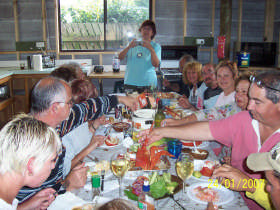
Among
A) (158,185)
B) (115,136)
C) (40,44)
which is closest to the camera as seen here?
(158,185)

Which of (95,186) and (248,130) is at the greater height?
(248,130)

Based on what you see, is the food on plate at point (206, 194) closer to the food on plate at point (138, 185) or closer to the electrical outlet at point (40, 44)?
the food on plate at point (138, 185)

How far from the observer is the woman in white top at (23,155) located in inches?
35.9

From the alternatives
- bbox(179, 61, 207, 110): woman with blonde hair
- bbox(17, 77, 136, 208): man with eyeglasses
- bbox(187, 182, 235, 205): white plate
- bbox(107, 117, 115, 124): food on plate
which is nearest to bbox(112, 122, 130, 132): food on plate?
bbox(107, 117, 115, 124): food on plate

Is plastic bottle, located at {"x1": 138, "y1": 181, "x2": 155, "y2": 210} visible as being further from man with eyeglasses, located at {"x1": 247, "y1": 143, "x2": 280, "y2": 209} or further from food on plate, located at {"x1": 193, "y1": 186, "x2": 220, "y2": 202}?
man with eyeglasses, located at {"x1": 247, "y1": 143, "x2": 280, "y2": 209}

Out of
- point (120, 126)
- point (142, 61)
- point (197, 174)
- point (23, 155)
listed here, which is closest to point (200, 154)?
point (197, 174)

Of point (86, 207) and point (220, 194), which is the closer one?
point (86, 207)

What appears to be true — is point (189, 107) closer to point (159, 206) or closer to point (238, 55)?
point (159, 206)

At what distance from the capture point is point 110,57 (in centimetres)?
562

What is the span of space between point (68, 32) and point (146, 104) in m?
3.80

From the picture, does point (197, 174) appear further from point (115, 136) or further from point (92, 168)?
point (115, 136)

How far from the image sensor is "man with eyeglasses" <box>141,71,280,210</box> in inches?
51.9

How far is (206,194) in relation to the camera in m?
1.23

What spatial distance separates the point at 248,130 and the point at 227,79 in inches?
43.0
